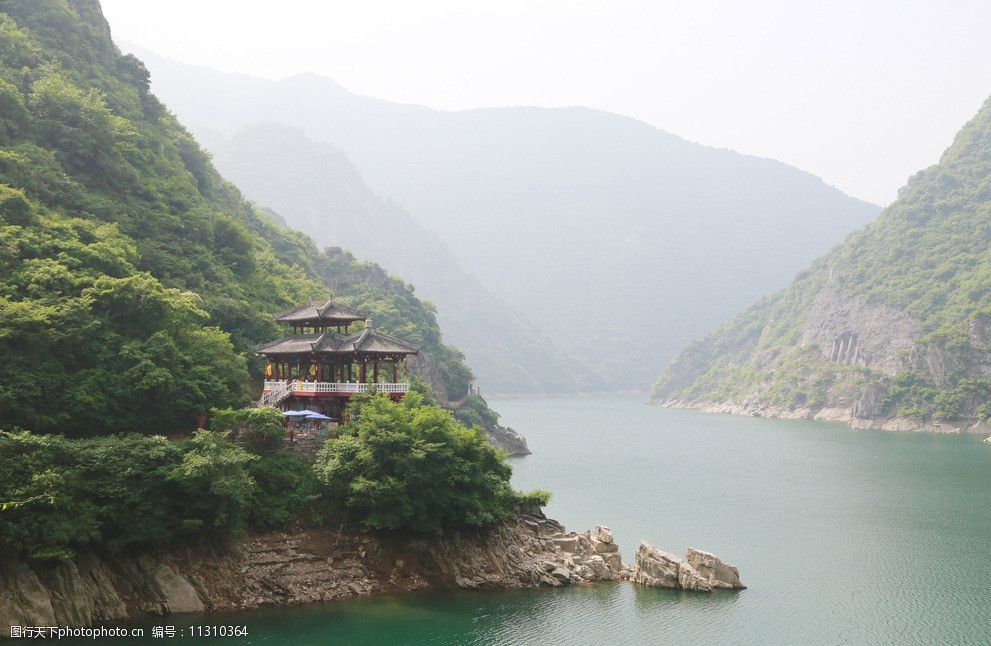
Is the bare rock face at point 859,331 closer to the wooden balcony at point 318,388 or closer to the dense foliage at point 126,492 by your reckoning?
the wooden balcony at point 318,388

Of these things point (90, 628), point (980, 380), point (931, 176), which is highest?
point (931, 176)

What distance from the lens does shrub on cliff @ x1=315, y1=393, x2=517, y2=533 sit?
35656 mm

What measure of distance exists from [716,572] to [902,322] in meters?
110

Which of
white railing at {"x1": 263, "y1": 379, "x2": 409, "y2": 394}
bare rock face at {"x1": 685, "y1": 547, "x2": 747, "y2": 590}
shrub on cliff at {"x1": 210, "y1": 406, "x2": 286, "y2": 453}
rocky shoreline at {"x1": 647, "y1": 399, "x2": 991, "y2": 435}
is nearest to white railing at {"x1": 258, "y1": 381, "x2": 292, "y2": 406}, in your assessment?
white railing at {"x1": 263, "y1": 379, "x2": 409, "y2": 394}

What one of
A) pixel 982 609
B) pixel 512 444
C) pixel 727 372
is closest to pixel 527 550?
pixel 982 609

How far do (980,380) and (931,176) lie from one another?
62.3 meters

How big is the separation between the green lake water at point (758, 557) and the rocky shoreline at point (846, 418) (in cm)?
1823

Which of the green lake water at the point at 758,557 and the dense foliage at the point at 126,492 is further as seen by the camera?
the green lake water at the point at 758,557

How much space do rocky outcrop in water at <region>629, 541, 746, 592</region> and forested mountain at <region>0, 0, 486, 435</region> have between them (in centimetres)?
1981

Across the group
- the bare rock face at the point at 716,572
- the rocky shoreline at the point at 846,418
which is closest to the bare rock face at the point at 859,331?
the rocky shoreline at the point at 846,418

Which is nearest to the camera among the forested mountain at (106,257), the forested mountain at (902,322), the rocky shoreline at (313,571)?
the rocky shoreline at (313,571)

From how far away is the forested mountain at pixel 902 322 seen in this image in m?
115

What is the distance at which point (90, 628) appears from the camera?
94.5ft

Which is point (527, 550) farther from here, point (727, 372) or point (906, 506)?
point (727, 372)
